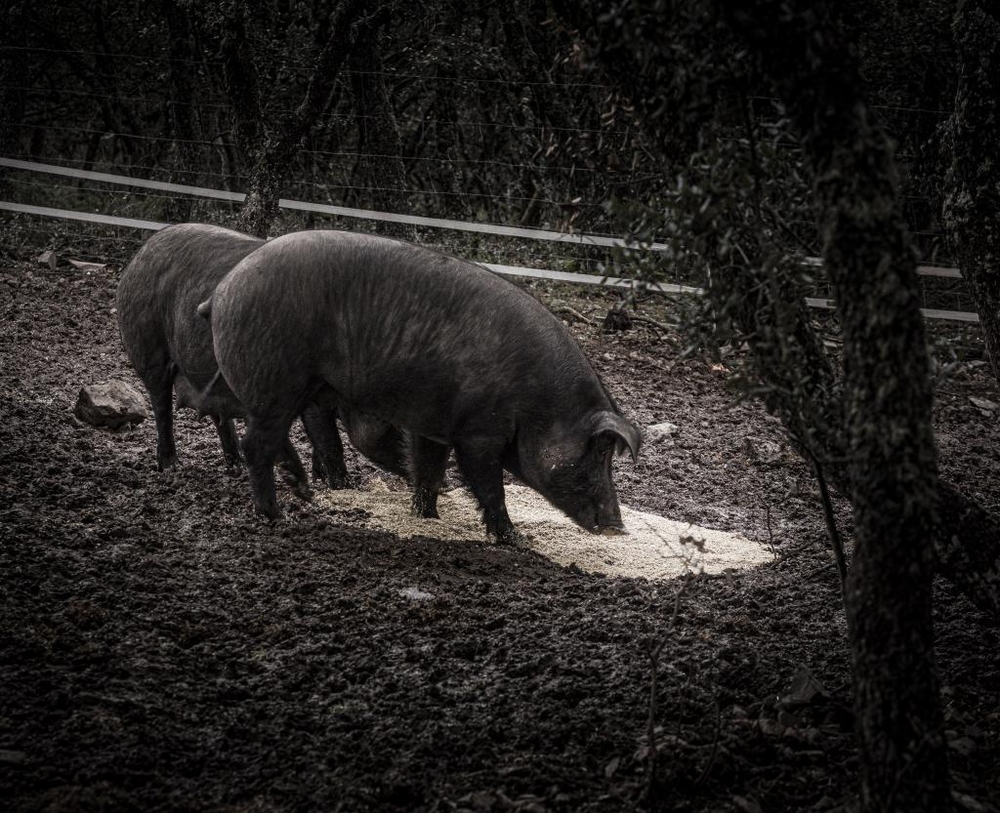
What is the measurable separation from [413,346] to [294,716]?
8.36 ft

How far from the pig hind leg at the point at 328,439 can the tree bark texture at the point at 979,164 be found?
3.52 meters

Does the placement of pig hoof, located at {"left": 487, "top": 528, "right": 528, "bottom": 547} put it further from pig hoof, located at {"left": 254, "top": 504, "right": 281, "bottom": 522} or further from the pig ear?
pig hoof, located at {"left": 254, "top": 504, "right": 281, "bottom": 522}

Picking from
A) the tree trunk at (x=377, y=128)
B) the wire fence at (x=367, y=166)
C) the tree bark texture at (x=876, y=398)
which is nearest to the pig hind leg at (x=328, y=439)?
the tree bark texture at (x=876, y=398)

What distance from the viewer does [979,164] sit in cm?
423

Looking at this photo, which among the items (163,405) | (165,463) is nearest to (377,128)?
(163,405)

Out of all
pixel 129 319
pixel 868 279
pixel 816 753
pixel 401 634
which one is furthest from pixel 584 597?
pixel 129 319

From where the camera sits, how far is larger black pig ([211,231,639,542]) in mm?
5367

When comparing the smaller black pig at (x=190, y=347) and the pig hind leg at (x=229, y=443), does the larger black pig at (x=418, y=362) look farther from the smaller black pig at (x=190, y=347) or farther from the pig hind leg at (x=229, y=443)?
the pig hind leg at (x=229, y=443)

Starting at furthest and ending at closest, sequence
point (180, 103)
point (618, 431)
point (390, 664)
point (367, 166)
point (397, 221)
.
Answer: point (180, 103) → point (367, 166) → point (397, 221) → point (618, 431) → point (390, 664)

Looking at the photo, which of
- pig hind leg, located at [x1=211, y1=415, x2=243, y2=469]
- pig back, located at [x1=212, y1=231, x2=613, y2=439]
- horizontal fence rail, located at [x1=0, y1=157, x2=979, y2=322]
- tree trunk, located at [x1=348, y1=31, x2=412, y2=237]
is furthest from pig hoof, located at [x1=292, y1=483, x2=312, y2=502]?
tree trunk, located at [x1=348, y1=31, x2=412, y2=237]

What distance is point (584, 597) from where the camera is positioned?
4.48 metres

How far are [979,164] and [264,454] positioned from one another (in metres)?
3.61

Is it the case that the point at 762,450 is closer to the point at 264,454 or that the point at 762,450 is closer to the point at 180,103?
the point at 264,454

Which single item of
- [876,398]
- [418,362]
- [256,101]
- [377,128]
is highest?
[256,101]
